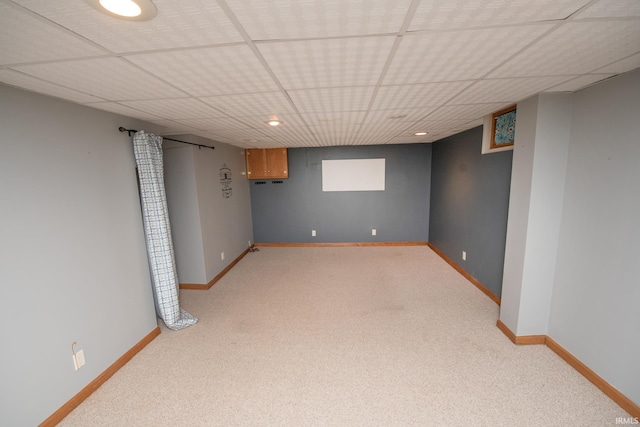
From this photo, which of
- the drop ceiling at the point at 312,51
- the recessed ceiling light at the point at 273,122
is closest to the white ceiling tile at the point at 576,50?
the drop ceiling at the point at 312,51

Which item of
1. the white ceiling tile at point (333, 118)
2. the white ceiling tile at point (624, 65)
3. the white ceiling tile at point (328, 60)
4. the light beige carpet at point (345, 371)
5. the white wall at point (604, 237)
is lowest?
the light beige carpet at point (345, 371)

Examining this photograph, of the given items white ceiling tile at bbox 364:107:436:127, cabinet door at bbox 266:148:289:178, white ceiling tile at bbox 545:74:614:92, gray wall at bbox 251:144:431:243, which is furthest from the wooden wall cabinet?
white ceiling tile at bbox 545:74:614:92

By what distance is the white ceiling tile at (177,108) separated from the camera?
1.79m

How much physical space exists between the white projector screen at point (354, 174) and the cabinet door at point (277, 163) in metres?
0.81

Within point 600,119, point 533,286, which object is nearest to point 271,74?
point 600,119

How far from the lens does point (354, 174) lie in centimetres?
510

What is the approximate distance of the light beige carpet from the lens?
1602 millimetres

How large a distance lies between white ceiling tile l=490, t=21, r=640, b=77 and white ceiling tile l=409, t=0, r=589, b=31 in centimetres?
15

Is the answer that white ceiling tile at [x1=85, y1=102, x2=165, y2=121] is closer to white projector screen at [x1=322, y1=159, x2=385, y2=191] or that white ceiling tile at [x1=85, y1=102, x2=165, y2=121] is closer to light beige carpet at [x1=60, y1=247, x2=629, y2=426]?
light beige carpet at [x1=60, y1=247, x2=629, y2=426]

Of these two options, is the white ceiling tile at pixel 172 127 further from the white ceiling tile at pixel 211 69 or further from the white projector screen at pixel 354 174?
the white projector screen at pixel 354 174

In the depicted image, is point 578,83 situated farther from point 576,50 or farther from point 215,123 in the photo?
point 215,123

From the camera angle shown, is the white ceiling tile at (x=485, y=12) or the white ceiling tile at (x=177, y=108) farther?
the white ceiling tile at (x=177, y=108)

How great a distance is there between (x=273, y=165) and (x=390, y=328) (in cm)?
376

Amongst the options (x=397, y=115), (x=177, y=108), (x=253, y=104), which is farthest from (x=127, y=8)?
(x=397, y=115)
